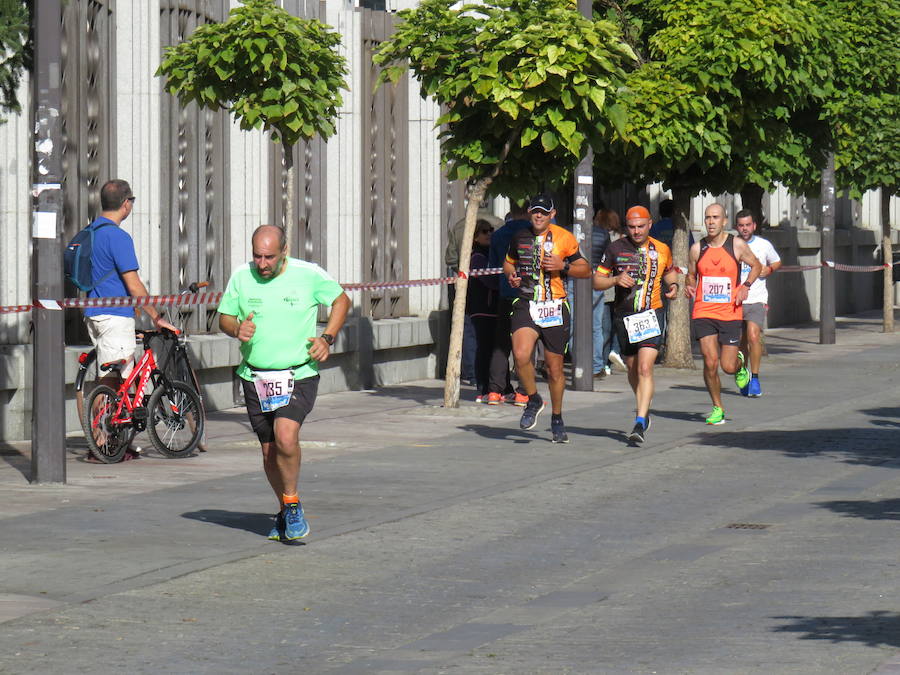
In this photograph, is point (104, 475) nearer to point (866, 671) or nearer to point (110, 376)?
point (110, 376)

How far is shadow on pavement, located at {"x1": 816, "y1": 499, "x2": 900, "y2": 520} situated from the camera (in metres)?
10.3

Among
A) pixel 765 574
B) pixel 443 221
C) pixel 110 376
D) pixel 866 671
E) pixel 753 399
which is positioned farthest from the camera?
pixel 443 221

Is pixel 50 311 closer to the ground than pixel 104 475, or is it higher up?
higher up

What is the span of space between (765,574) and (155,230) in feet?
27.7

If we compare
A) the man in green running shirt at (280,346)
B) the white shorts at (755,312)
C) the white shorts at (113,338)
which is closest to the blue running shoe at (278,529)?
the man in green running shirt at (280,346)

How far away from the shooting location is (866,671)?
21.2 ft

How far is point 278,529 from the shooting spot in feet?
31.0

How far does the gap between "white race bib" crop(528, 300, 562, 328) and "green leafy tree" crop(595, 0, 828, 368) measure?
15.9ft

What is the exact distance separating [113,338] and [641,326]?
399 cm

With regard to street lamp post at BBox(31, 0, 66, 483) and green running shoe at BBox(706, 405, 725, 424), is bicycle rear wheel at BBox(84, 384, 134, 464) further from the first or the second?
green running shoe at BBox(706, 405, 725, 424)

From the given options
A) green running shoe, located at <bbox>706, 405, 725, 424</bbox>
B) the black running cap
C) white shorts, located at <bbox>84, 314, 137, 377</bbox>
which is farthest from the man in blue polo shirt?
green running shoe, located at <bbox>706, 405, 725, 424</bbox>

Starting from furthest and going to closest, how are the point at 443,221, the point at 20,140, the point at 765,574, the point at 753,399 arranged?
the point at 443,221 < the point at 753,399 < the point at 20,140 < the point at 765,574

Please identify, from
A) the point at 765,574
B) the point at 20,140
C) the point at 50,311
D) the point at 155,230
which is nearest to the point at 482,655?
the point at 765,574

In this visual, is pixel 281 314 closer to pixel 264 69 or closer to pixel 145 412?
pixel 145 412
